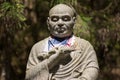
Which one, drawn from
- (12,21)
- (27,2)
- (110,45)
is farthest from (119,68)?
(12,21)

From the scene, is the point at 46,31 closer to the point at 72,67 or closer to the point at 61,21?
the point at 61,21

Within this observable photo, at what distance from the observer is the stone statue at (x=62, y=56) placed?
6863mm

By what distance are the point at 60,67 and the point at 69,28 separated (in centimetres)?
48

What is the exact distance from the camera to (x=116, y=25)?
11.7 metres

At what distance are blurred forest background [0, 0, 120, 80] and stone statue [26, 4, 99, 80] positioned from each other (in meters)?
3.40

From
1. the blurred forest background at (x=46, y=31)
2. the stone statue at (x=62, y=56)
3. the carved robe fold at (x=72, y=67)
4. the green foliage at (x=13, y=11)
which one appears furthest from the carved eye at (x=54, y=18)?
the blurred forest background at (x=46, y=31)

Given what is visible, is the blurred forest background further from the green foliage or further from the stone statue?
the stone statue

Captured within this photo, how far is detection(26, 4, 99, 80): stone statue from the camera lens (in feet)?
22.5

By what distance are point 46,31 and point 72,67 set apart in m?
5.80

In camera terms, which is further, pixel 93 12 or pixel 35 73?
pixel 93 12

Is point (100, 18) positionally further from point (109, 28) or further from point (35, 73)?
point (35, 73)

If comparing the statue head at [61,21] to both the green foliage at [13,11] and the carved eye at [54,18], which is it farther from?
the green foliage at [13,11]

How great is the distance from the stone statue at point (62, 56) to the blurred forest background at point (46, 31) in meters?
3.40

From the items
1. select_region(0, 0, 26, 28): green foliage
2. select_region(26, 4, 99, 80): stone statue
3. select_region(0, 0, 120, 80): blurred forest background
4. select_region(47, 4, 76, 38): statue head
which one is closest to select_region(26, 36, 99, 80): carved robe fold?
select_region(26, 4, 99, 80): stone statue
